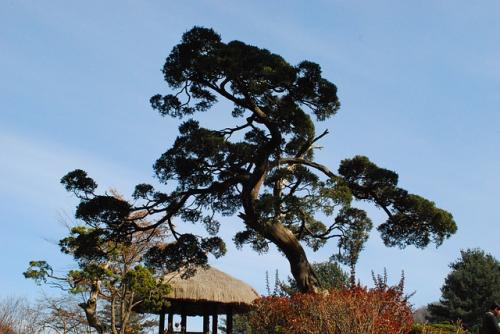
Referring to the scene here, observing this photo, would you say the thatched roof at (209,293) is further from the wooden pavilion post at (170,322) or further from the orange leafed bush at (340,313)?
the orange leafed bush at (340,313)

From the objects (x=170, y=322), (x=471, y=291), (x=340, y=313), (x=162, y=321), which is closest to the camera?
(x=340, y=313)

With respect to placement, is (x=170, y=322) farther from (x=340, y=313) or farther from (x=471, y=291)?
(x=471, y=291)

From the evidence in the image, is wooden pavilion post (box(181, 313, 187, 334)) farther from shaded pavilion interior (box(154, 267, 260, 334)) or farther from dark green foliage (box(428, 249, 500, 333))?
dark green foliage (box(428, 249, 500, 333))

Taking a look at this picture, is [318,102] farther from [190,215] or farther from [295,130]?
[190,215]

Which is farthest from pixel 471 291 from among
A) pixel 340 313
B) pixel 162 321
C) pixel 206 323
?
pixel 340 313

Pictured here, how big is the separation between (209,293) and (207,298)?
0.56 feet

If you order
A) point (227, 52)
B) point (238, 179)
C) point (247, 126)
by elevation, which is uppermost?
point (227, 52)

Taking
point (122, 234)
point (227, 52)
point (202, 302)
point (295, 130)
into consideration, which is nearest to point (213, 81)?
point (227, 52)

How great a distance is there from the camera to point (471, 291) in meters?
27.4

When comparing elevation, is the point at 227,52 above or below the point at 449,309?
above

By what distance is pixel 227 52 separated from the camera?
11422mm

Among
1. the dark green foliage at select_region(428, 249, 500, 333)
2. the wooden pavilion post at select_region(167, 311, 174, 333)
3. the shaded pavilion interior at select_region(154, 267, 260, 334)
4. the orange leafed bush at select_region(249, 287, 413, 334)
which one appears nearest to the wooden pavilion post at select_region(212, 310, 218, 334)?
the shaded pavilion interior at select_region(154, 267, 260, 334)

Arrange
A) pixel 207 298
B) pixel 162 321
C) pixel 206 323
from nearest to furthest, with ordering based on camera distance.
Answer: pixel 207 298 → pixel 162 321 → pixel 206 323

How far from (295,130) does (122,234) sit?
4.27m
